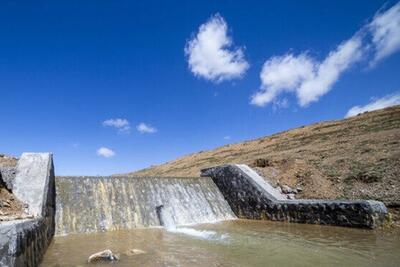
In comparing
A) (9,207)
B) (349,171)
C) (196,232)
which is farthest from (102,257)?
(349,171)

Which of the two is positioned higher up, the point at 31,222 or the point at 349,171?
Result: the point at 349,171

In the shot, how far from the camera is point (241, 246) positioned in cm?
793

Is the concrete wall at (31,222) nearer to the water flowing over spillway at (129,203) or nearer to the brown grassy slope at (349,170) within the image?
the water flowing over spillway at (129,203)

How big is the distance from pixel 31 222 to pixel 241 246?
4667 mm

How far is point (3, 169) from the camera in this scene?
31.0 ft

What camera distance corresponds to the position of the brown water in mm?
6449

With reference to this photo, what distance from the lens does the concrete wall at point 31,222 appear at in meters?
4.13

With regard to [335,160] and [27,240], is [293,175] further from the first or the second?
[27,240]

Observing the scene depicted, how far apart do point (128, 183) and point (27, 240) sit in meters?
8.07

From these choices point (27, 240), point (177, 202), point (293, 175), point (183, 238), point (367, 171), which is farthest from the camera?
point (293, 175)

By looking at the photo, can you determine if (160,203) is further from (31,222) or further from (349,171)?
(349,171)

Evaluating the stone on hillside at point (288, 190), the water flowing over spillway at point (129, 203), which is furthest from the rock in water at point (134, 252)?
the stone on hillside at point (288, 190)

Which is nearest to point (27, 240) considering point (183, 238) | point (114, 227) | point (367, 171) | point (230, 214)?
point (183, 238)

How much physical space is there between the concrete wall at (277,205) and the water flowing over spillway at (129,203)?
715 mm
